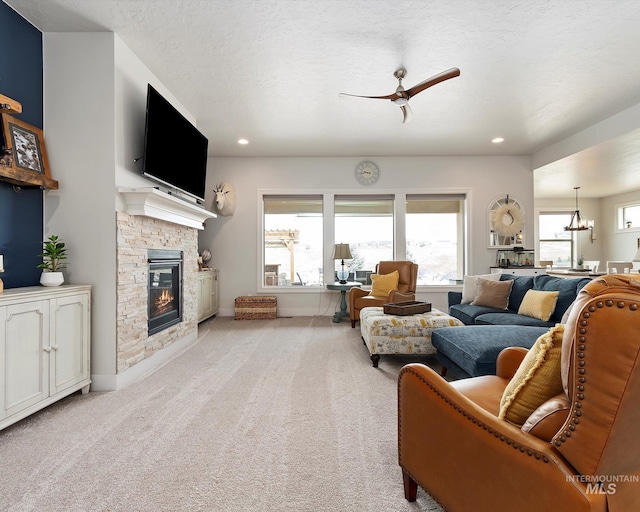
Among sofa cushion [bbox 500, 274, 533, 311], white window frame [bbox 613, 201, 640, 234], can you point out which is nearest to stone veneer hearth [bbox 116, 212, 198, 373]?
sofa cushion [bbox 500, 274, 533, 311]

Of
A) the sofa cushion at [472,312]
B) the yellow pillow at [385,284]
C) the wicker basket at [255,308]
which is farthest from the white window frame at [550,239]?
the wicker basket at [255,308]

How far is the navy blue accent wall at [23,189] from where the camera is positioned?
94.2 inches

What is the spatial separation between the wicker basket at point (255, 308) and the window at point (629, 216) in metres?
9.14

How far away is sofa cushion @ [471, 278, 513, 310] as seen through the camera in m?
4.04

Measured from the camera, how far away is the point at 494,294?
407 cm

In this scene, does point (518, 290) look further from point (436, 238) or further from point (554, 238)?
point (554, 238)

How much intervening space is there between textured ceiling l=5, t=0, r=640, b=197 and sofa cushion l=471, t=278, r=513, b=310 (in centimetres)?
204

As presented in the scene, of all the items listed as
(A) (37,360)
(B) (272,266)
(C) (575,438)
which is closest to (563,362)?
(C) (575,438)

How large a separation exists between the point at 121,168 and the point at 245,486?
2503 mm

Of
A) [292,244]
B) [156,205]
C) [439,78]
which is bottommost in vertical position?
[292,244]

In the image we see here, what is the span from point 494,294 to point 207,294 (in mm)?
3959

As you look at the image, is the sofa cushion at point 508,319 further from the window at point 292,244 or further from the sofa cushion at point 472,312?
the window at point 292,244

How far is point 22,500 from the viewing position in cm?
147

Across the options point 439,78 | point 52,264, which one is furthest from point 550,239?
point 52,264
